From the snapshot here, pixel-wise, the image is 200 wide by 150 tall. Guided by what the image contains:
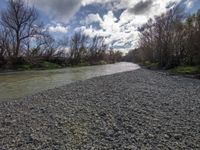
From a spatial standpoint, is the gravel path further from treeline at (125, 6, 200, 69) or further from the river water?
treeline at (125, 6, 200, 69)

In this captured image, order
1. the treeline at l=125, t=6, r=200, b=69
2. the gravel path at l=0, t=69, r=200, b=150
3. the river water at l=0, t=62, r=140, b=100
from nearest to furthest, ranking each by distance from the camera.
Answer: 1. the gravel path at l=0, t=69, r=200, b=150
2. the river water at l=0, t=62, r=140, b=100
3. the treeline at l=125, t=6, r=200, b=69

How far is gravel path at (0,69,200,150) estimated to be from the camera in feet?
17.5

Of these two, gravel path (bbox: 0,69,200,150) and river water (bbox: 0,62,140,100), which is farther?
river water (bbox: 0,62,140,100)

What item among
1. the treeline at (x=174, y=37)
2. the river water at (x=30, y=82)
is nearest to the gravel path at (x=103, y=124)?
the river water at (x=30, y=82)

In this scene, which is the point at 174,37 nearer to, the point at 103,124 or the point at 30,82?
the point at 30,82

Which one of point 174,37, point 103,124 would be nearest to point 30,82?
point 103,124

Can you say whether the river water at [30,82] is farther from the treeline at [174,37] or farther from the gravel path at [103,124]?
the treeline at [174,37]

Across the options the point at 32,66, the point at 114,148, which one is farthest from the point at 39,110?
the point at 32,66

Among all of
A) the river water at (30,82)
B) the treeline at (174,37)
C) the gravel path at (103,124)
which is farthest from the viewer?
the treeline at (174,37)

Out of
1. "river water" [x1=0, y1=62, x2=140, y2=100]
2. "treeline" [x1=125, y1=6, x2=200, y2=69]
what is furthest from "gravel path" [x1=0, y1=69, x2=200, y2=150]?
"treeline" [x1=125, y1=6, x2=200, y2=69]

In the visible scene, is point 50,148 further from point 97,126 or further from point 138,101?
point 138,101

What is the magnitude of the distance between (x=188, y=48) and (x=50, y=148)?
30.6 metres

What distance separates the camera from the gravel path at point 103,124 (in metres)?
5.32

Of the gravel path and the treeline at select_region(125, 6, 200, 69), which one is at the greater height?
the treeline at select_region(125, 6, 200, 69)
